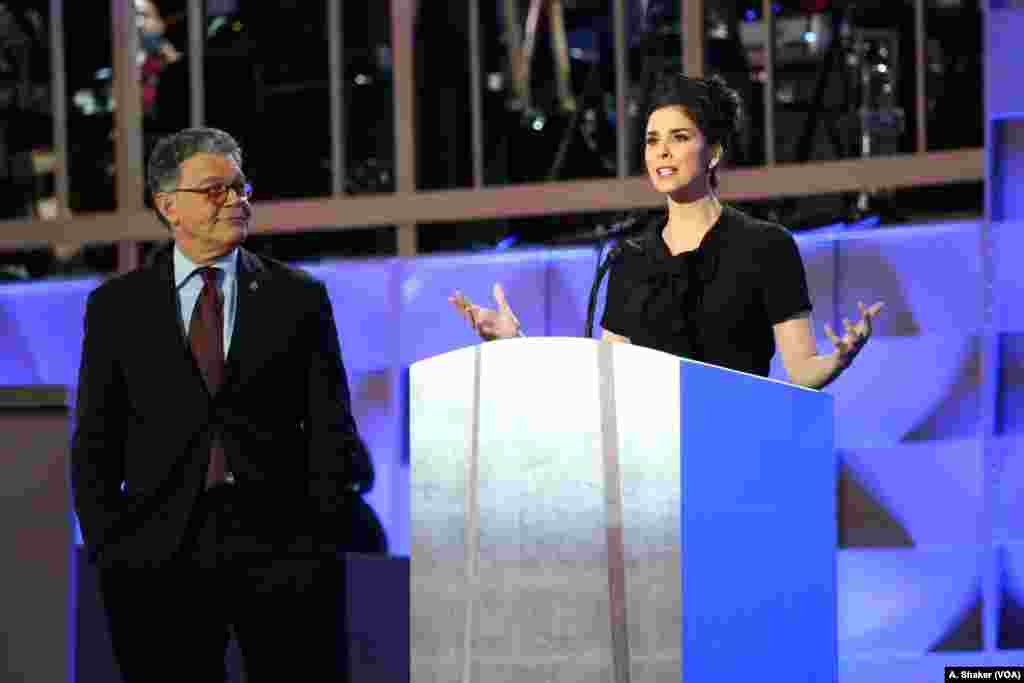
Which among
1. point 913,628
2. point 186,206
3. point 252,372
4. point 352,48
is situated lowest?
point 913,628

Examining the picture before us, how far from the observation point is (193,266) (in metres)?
3.42

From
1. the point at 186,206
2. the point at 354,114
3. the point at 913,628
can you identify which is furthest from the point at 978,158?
the point at 186,206

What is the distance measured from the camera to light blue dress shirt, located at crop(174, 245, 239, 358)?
11.1 ft

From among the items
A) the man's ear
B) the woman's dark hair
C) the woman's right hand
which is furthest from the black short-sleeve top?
the man's ear

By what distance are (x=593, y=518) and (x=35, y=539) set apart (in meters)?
1.65

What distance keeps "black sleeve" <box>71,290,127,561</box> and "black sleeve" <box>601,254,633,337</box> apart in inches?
36.6

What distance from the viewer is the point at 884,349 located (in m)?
5.05

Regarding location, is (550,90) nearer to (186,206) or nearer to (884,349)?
(884,349)

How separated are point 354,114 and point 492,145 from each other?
0.54m

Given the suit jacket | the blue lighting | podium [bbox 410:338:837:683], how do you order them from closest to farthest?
podium [bbox 410:338:837:683] < the suit jacket < the blue lighting

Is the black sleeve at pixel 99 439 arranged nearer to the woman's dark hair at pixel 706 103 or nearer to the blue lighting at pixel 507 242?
the woman's dark hair at pixel 706 103

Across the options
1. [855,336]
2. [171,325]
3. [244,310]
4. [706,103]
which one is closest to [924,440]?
[706,103]

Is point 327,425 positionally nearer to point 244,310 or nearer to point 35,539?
point 244,310

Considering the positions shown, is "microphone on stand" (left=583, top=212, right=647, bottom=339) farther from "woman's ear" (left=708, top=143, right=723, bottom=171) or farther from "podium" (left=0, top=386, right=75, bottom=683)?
"podium" (left=0, top=386, right=75, bottom=683)
